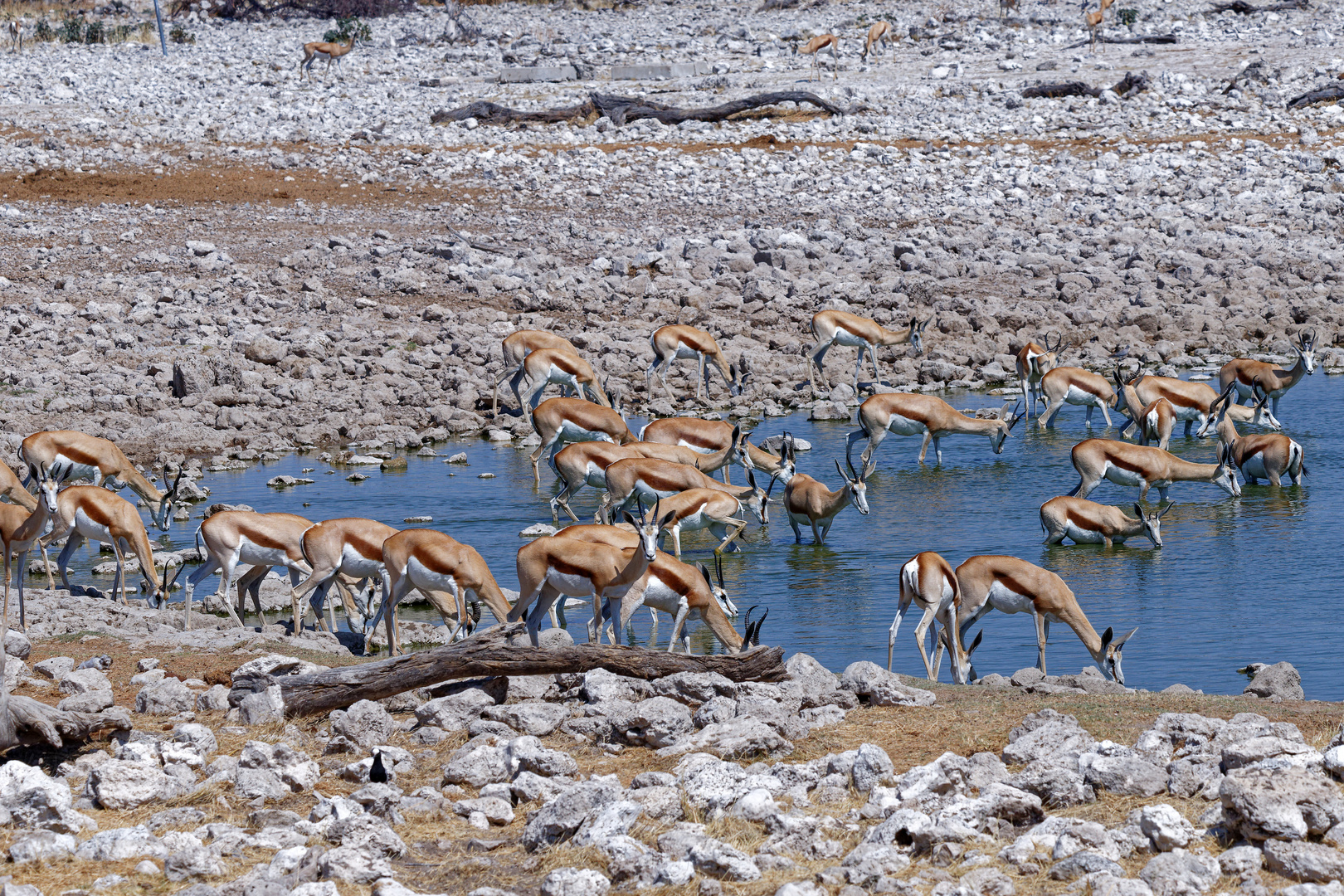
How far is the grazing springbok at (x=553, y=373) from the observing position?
16.5 m

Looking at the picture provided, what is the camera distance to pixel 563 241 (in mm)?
21672

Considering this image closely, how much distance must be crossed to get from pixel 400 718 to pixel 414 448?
9.25 metres

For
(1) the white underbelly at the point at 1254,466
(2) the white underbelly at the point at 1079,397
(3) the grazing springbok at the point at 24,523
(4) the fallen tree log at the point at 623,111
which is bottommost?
(1) the white underbelly at the point at 1254,466

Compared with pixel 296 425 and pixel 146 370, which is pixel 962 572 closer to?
pixel 296 425

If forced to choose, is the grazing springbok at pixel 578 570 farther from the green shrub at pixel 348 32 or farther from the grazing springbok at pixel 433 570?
the green shrub at pixel 348 32

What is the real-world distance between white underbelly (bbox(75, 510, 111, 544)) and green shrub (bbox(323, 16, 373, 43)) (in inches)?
1097

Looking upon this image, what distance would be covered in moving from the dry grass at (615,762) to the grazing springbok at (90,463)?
4.35m

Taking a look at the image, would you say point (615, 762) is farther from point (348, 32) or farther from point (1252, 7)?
point (1252, 7)

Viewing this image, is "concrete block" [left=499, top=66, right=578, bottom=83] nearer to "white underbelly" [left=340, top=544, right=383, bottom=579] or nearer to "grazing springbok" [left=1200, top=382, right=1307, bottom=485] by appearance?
"grazing springbok" [left=1200, top=382, right=1307, bottom=485]

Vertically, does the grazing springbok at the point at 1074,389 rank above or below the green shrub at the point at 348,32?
below

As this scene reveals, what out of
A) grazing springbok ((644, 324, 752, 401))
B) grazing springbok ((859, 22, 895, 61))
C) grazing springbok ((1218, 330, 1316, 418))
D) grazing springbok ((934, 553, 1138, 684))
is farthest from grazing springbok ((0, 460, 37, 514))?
grazing springbok ((859, 22, 895, 61))

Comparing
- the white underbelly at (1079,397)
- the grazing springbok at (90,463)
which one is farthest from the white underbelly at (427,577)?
the white underbelly at (1079,397)

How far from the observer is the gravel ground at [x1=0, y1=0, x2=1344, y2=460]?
17.5m

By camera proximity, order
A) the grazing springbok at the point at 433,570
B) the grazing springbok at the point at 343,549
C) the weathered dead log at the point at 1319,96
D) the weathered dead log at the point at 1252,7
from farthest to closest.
Answer: the weathered dead log at the point at 1252,7 < the weathered dead log at the point at 1319,96 < the grazing springbok at the point at 343,549 < the grazing springbok at the point at 433,570
